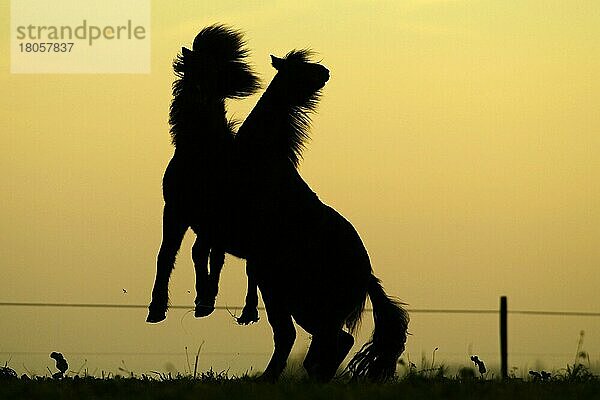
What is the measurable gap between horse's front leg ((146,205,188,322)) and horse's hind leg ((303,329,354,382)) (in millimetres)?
1191

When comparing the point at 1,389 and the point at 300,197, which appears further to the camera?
the point at 300,197

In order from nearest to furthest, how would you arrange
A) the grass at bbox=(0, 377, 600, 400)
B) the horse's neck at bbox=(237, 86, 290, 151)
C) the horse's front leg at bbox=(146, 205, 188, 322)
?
the grass at bbox=(0, 377, 600, 400) → the horse's neck at bbox=(237, 86, 290, 151) → the horse's front leg at bbox=(146, 205, 188, 322)

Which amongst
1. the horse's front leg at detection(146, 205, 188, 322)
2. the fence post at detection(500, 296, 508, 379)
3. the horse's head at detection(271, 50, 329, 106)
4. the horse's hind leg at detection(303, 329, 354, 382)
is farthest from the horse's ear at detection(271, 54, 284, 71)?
the fence post at detection(500, 296, 508, 379)

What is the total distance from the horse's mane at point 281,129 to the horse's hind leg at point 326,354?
1.25 m

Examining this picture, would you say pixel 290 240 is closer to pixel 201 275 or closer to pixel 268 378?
pixel 201 275

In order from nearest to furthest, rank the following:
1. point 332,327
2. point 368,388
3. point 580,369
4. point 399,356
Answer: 1. point 368,388
2. point 332,327
3. point 399,356
4. point 580,369

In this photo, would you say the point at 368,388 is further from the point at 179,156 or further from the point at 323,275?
the point at 179,156

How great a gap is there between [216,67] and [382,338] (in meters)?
2.32

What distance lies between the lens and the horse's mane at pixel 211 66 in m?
9.23

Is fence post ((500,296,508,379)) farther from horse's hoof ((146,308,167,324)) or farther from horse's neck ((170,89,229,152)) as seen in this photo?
horse's neck ((170,89,229,152))

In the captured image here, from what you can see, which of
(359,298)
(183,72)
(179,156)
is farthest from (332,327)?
(183,72)

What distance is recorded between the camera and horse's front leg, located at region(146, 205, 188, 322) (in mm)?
8977

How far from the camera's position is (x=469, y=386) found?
8.10 meters

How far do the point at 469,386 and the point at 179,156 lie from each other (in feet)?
8.62
